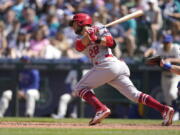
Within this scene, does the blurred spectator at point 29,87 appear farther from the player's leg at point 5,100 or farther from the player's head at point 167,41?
the player's head at point 167,41

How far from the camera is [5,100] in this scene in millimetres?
13617

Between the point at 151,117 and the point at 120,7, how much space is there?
3042 mm

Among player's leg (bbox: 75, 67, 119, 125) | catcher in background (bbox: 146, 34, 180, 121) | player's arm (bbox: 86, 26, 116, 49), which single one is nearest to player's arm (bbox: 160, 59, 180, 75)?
player's leg (bbox: 75, 67, 119, 125)

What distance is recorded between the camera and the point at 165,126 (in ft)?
28.7

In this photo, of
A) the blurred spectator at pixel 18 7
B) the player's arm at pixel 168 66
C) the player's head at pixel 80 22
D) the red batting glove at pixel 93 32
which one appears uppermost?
the blurred spectator at pixel 18 7

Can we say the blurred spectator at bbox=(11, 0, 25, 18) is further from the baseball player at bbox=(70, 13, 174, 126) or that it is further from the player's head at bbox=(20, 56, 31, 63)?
the baseball player at bbox=(70, 13, 174, 126)

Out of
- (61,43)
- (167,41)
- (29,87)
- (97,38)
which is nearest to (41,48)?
(61,43)

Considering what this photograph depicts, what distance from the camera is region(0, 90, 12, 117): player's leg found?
1359 centimetres

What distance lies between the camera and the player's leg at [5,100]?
13588 millimetres

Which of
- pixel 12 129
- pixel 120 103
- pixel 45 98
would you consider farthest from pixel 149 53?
pixel 12 129

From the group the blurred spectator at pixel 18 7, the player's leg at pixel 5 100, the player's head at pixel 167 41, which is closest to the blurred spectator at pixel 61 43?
the player's leg at pixel 5 100

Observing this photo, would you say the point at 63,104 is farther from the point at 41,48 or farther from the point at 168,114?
the point at 168,114

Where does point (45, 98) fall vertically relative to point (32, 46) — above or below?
below

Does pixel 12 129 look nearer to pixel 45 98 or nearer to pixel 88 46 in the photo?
pixel 88 46
